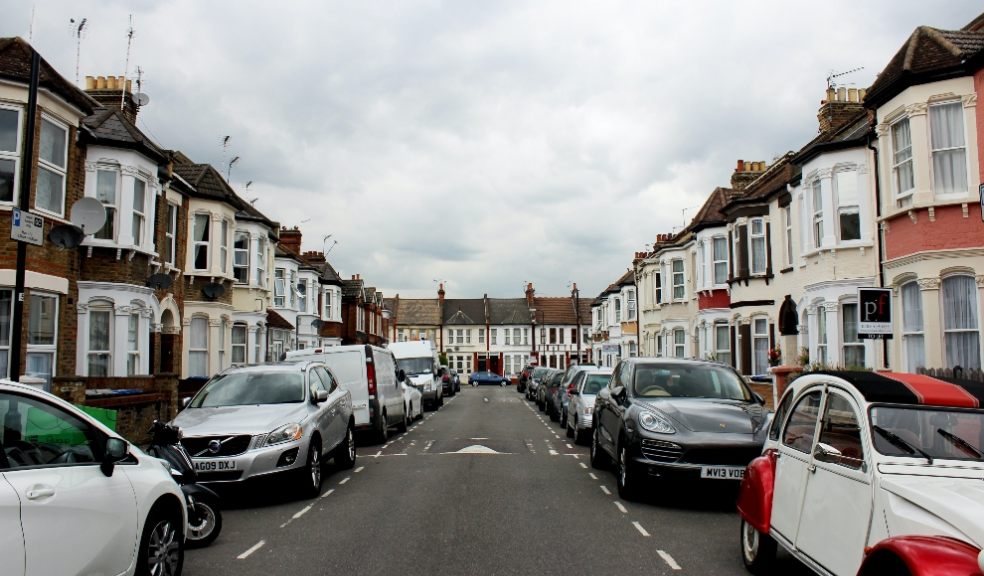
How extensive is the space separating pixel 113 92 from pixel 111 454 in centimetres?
1999

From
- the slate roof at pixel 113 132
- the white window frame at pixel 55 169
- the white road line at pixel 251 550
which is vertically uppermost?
the slate roof at pixel 113 132

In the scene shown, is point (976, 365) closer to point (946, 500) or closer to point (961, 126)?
point (961, 126)

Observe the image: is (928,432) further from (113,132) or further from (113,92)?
(113,92)

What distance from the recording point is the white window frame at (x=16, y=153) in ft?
46.2

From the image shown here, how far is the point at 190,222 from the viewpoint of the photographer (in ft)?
81.0

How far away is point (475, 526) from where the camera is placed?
8500mm

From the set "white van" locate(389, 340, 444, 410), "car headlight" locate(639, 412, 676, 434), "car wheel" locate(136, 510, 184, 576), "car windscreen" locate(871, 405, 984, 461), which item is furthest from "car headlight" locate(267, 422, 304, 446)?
"white van" locate(389, 340, 444, 410)

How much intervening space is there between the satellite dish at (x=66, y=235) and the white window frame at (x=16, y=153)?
0.82 metres

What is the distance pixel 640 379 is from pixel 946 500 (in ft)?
23.9

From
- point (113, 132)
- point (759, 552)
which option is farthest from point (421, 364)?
point (759, 552)

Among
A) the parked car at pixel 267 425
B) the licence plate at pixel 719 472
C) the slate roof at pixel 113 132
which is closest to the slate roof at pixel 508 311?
the slate roof at pixel 113 132

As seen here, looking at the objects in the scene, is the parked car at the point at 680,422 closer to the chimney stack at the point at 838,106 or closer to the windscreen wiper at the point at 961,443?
the windscreen wiper at the point at 961,443

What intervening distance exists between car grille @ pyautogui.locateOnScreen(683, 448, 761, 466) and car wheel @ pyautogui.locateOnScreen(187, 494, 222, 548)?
5127 mm

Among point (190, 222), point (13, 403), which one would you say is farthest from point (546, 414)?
point (13, 403)
